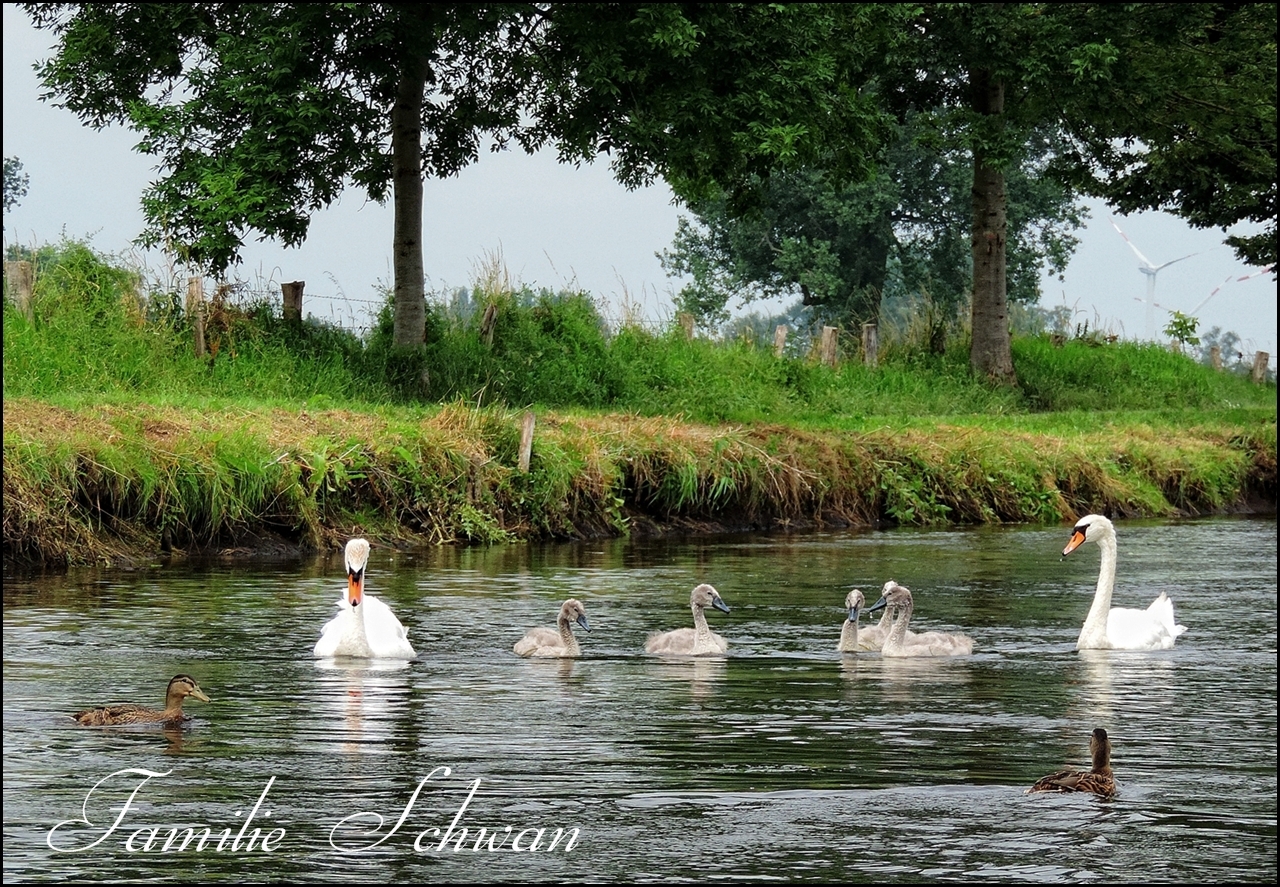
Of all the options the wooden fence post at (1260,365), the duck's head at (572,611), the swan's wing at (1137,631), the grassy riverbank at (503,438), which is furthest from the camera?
the wooden fence post at (1260,365)

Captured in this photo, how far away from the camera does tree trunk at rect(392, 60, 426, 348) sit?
1144 inches

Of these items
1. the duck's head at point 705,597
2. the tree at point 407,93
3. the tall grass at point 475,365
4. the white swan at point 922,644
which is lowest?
the white swan at point 922,644

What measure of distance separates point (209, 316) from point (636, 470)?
7378 mm

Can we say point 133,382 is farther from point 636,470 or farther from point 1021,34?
point 1021,34

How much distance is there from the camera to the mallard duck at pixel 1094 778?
26.9 ft

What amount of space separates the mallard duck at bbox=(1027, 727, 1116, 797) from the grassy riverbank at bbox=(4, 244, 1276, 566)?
12.0 m

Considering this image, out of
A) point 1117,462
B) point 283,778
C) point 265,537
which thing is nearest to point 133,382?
point 265,537

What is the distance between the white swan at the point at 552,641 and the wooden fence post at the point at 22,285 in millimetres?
14335

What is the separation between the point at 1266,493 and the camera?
104ft

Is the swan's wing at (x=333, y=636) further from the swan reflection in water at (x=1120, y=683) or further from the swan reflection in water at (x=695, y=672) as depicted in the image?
the swan reflection in water at (x=1120, y=683)

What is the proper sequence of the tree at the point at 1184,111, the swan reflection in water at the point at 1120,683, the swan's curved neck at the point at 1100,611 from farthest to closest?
the tree at the point at 1184,111
the swan's curved neck at the point at 1100,611
the swan reflection in water at the point at 1120,683

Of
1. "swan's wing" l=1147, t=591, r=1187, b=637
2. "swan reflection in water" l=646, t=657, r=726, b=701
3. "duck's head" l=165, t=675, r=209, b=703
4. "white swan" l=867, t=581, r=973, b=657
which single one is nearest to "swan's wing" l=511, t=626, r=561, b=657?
"swan reflection in water" l=646, t=657, r=726, b=701

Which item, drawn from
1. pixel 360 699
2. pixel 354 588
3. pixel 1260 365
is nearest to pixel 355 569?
pixel 354 588

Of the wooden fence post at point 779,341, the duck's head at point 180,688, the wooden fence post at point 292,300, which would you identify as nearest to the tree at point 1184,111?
the wooden fence post at point 779,341
